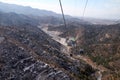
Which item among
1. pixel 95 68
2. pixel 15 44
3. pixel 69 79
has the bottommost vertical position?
pixel 95 68

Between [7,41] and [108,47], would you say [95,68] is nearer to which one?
[108,47]

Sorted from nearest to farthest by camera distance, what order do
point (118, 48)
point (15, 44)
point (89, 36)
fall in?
point (15, 44), point (118, 48), point (89, 36)

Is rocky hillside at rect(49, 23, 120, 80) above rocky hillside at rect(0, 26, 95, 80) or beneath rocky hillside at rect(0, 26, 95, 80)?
beneath

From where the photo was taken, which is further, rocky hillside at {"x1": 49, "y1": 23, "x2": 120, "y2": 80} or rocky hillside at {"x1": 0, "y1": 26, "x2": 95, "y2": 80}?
rocky hillside at {"x1": 49, "y1": 23, "x2": 120, "y2": 80}

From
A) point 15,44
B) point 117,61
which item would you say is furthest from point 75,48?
point 15,44

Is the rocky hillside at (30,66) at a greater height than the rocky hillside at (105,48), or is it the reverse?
the rocky hillside at (30,66)

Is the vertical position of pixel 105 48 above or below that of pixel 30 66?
below

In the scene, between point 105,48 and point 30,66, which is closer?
point 30,66

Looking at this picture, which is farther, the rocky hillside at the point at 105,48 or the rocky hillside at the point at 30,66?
the rocky hillside at the point at 105,48

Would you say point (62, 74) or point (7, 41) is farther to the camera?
point (7, 41)

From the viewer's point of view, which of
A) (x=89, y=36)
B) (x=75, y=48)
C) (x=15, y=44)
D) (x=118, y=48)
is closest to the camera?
(x=15, y=44)

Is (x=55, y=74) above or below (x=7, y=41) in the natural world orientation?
below
